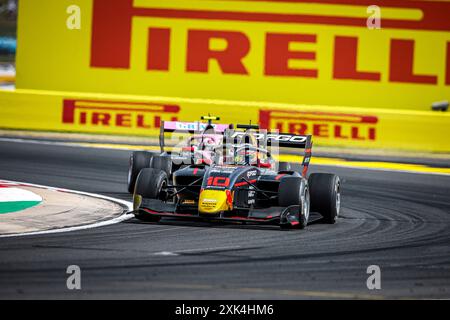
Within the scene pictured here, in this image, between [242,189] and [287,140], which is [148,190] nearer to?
[242,189]

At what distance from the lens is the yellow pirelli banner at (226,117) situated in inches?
936

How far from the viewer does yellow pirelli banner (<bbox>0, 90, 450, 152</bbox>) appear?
23781 mm

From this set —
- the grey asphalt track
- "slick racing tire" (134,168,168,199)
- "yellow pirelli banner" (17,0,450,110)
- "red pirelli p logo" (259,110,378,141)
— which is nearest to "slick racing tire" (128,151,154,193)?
the grey asphalt track

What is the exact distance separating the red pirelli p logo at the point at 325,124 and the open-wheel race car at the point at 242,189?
29.2 feet

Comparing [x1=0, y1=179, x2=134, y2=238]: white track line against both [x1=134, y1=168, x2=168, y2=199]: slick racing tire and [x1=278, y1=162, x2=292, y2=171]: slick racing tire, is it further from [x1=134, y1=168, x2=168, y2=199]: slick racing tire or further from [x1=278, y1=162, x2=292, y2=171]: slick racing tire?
[x1=278, y1=162, x2=292, y2=171]: slick racing tire

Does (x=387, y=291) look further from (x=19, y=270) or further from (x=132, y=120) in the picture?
(x=132, y=120)

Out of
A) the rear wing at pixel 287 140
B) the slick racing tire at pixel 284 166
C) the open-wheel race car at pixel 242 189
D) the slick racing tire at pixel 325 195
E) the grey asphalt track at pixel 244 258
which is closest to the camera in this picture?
the grey asphalt track at pixel 244 258

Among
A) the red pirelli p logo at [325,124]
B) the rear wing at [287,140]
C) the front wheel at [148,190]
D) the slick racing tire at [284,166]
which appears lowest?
the front wheel at [148,190]

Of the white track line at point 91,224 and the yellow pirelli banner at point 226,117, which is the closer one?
the white track line at point 91,224

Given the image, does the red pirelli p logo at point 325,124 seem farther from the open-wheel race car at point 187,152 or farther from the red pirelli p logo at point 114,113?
the open-wheel race car at point 187,152

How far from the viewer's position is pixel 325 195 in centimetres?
1437

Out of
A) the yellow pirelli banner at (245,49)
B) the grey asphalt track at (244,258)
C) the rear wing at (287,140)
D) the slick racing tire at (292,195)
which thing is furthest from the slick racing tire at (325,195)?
the yellow pirelli banner at (245,49)

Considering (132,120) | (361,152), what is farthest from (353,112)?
(132,120)

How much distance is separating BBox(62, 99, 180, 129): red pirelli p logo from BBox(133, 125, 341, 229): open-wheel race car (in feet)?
31.6
